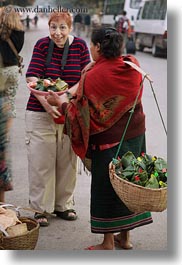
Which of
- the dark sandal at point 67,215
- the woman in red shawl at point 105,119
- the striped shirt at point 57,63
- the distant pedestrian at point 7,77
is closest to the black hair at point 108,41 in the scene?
the woman in red shawl at point 105,119

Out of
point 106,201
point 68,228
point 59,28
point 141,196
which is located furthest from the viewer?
point 68,228

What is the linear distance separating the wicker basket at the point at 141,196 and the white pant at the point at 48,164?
0.90 m

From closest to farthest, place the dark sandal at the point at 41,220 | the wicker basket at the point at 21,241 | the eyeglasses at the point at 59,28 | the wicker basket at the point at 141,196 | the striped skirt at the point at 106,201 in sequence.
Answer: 1. the wicker basket at the point at 141,196
2. the wicker basket at the point at 21,241
3. the striped skirt at the point at 106,201
4. the eyeglasses at the point at 59,28
5. the dark sandal at the point at 41,220

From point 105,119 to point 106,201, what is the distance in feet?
1.85

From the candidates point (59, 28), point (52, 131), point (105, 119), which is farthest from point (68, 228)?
point (59, 28)

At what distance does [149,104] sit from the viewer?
25.4 ft

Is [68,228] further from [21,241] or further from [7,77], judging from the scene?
[7,77]

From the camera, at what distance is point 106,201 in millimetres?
3807

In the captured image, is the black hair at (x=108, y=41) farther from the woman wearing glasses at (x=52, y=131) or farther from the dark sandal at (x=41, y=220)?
the dark sandal at (x=41, y=220)

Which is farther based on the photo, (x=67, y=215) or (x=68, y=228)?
(x=67, y=215)

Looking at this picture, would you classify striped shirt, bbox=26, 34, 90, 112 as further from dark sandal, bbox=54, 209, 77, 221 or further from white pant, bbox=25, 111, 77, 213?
dark sandal, bbox=54, 209, 77, 221

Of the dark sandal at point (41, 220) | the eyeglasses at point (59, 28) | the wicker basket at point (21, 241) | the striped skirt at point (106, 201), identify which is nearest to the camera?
the wicker basket at point (21, 241)

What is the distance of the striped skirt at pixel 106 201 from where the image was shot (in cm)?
378

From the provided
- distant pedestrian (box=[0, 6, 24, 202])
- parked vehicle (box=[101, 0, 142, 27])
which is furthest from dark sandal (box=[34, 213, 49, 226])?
parked vehicle (box=[101, 0, 142, 27])
